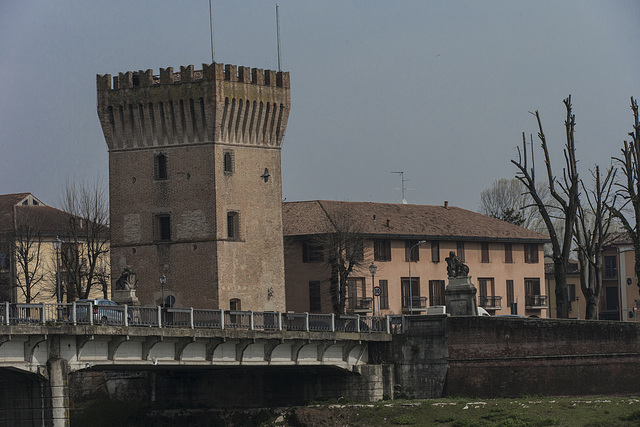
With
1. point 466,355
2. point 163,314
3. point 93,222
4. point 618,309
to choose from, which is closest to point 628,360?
point 466,355

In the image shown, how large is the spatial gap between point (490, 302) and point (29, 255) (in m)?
34.4

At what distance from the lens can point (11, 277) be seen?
98.2m

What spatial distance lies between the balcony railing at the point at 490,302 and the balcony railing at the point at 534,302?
3698 mm

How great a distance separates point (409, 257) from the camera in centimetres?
9225

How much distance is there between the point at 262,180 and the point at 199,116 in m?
5.40

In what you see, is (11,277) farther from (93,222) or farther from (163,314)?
(163,314)

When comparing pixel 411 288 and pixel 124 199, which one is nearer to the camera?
pixel 124 199

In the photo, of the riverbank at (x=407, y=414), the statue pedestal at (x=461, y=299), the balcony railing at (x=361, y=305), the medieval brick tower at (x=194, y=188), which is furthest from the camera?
the balcony railing at (x=361, y=305)

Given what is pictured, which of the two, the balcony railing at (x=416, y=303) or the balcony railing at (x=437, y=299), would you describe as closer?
the balcony railing at (x=416, y=303)

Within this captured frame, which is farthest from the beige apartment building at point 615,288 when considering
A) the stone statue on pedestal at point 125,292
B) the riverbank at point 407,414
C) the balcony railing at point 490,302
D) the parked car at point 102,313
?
the parked car at point 102,313

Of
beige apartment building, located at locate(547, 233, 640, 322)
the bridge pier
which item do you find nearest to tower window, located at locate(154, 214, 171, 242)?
the bridge pier

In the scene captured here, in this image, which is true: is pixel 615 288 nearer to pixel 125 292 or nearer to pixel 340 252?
pixel 340 252

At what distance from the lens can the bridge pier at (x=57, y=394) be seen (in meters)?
47.7

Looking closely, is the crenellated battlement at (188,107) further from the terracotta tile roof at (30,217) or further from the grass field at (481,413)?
the terracotta tile roof at (30,217)
